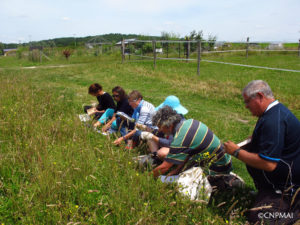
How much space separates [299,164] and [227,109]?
4729mm

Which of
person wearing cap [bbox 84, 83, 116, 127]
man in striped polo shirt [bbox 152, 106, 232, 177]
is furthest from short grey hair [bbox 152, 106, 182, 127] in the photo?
person wearing cap [bbox 84, 83, 116, 127]

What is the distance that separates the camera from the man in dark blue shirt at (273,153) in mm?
2209

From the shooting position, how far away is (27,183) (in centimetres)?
253

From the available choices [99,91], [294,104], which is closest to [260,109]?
[99,91]

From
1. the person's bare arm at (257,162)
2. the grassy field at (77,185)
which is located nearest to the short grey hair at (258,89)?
the person's bare arm at (257,162)

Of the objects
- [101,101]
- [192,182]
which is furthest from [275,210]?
[101,101]

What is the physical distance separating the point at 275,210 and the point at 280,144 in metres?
0.61

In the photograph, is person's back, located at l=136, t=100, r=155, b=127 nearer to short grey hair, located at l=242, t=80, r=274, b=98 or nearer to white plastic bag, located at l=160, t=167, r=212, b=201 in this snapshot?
white plastic bag, located at l=160, t=167, r=212, b=201

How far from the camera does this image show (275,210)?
2.33m

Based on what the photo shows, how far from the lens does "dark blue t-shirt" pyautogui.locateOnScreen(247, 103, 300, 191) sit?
2.20 metres

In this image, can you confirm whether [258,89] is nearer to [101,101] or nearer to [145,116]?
[145,116]

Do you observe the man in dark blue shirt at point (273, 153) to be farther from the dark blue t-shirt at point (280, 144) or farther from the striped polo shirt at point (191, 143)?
the striped polo shirt at point (191, 143)

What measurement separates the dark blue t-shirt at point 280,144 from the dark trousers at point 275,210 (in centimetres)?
10

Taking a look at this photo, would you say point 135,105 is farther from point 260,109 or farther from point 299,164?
point 299,164
